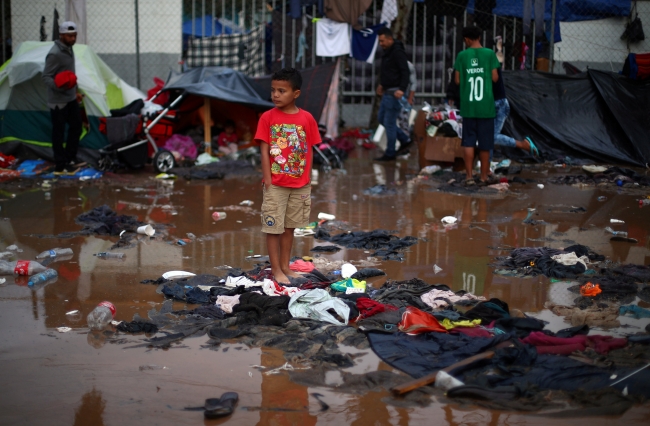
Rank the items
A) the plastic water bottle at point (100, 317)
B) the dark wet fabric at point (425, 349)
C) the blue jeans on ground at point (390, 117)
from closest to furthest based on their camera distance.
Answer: the dark wet fabric at point (425, 349), the plastic water bottle at point (100, 317), the blue jeans on ground at point (390, 117)

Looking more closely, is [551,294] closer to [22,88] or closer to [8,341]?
[8,341]

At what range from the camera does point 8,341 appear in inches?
163

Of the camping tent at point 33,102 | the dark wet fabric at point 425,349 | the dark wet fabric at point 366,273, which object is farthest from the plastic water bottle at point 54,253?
the camping tent at point 33,102

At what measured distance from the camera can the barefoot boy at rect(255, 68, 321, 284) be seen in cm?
520

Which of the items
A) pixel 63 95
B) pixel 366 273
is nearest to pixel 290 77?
pixel 366 273

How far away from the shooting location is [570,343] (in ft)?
12.9

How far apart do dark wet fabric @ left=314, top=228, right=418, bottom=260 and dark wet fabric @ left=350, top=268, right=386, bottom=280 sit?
1.92 ft

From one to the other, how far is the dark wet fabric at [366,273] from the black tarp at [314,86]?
7691 mm

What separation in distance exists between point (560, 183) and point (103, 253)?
6.83 m

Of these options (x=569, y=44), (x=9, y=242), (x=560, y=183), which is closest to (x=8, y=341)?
(x=9, y=242)

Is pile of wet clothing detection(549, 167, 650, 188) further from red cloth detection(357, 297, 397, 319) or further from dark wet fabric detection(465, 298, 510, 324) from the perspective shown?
red cloth detection(357, 297, 397, 319)

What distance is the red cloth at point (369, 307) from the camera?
452 cm

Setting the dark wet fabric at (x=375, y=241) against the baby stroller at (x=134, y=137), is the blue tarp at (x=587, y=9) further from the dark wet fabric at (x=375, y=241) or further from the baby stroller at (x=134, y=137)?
the dark wet fabric at (x=375, y=241)

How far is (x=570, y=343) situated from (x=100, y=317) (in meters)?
2.87
